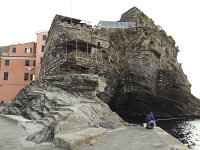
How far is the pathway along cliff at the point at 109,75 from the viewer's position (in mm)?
32625

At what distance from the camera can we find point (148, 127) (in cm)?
2234

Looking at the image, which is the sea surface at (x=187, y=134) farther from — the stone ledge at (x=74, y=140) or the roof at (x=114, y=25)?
the roof at (x=114, y=25)

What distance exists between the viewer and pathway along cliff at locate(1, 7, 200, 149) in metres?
32.6

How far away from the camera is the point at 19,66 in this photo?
6894 centimetres

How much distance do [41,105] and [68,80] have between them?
5.31 metres

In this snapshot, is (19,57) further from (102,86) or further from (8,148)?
(8,148)

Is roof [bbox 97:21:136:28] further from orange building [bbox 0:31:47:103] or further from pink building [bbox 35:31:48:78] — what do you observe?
orange building [bbox 0:31:47:103]

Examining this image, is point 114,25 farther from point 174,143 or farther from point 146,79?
point 174,143

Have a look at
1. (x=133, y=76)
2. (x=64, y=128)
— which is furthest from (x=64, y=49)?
(x=64, y=128)

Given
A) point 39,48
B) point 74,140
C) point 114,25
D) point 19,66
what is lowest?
point 74,140

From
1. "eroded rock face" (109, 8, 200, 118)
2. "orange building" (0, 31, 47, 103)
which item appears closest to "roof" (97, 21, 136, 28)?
"eroded rock face" (109, 8, 200, 118)

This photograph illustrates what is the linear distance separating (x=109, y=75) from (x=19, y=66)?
107ft

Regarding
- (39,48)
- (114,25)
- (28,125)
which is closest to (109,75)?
(114,25)

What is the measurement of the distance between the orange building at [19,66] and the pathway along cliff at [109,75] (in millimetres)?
18636
